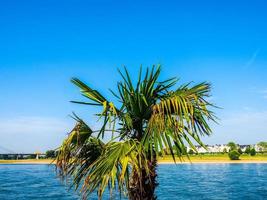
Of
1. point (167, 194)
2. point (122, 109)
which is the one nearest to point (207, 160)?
point (167, 194)

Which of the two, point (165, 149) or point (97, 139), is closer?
point (165, 149)

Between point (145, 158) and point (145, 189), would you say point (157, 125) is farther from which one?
point (145, 189)

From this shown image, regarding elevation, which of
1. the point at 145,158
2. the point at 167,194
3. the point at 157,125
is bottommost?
the point at 167,194

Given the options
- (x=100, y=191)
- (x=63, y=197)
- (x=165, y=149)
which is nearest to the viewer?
(x=100, y=191)

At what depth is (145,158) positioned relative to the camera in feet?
24.6

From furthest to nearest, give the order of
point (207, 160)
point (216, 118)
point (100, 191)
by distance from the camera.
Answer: point (207, 160), point (216, 118), point (100, 191)

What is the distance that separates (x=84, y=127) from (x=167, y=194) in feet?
142

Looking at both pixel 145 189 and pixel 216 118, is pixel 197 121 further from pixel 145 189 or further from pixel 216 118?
pixel 145 189

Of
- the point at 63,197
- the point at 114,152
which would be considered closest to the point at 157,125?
the point at 114,152

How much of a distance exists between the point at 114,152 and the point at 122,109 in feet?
4.67

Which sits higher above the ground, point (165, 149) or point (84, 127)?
point (84, 127)

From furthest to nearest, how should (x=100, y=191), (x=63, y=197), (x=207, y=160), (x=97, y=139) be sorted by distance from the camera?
(x=207, y=160), (x=63, y=197), (x=97, y=139), (x=100, y=191)

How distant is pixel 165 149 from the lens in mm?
7621

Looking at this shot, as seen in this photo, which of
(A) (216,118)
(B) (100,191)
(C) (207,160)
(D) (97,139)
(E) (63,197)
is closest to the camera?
(B) (100,191)
